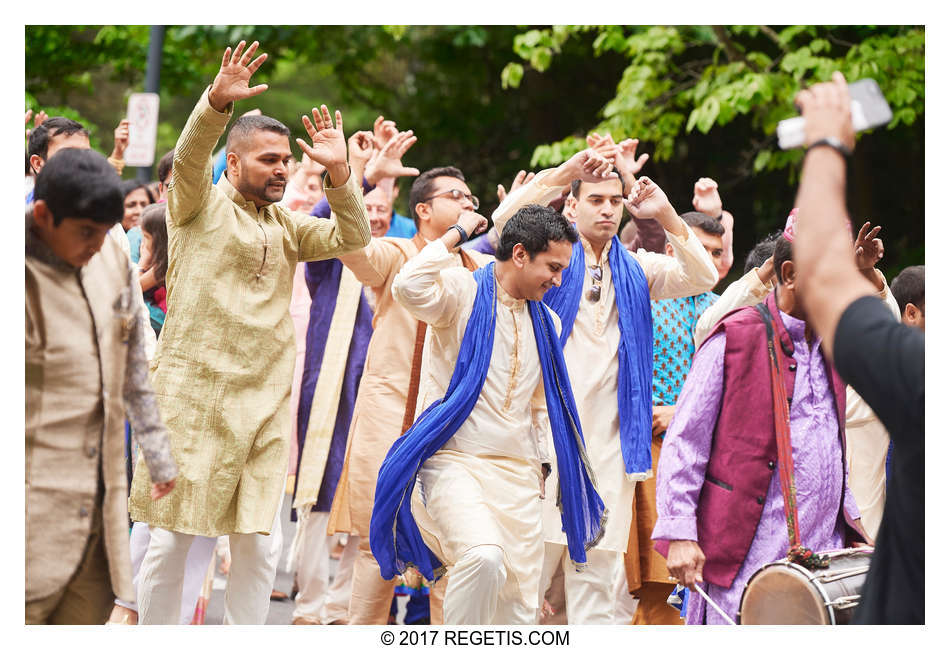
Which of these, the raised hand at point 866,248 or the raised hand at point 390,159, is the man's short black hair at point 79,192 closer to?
the raised hand at point 390,159

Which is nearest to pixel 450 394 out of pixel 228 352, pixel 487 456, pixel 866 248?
pixel 487 456

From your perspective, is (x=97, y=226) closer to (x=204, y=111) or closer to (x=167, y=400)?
(x=204, y=111)

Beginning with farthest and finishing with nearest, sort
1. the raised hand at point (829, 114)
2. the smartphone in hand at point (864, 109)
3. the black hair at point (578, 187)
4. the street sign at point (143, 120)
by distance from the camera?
the street sign at point (143, 120)
the black hair at point (578, 187)
the smartphone in hand at point (864, 109)
the raised hand at point (829, 114)

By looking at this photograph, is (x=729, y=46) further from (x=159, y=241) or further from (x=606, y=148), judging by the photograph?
(x=159, y=241)

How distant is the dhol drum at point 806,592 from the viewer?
4086 mm

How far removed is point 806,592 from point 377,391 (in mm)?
2596

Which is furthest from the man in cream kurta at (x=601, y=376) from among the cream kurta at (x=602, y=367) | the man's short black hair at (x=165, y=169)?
the man's short black hair at (x=165, y=169)

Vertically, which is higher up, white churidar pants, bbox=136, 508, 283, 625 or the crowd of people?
the crowd of people

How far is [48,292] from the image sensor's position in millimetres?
3447

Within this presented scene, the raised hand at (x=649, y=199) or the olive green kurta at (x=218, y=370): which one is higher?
the raised hand at (x=649, y=199)

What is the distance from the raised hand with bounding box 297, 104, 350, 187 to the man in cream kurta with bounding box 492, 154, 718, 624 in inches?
42.0

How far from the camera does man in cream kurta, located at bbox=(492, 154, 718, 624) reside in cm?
564

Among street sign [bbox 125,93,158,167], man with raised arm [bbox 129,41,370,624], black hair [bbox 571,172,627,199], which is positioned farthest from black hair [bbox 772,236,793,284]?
street sign [bbox 125,93,158,167]

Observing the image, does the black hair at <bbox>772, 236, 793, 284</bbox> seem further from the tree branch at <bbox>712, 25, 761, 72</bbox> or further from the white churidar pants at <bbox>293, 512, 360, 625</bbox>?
the tree branch at <bbox>712, 25, 761, 72</bbox>
